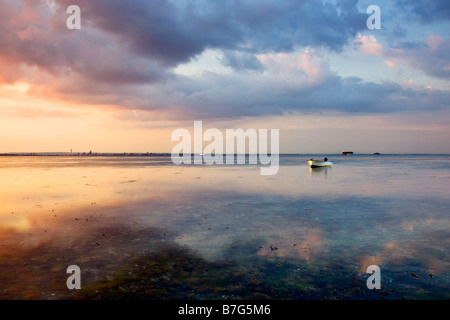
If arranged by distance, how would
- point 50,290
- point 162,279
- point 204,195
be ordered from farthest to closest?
point 204,195
point 162,279
point 50,290

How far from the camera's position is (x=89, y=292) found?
7.29m

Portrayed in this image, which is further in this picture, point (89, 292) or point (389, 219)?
point (389, 219)

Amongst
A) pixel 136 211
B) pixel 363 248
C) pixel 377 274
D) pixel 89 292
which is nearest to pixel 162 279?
pixel 89 292

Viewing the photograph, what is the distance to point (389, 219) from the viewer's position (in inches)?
627

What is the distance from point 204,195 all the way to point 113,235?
42.9 feet

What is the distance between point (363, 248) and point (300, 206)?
8.88m

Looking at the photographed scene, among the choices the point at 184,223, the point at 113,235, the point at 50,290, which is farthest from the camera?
the point at 184,223

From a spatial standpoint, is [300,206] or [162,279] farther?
[300,206]

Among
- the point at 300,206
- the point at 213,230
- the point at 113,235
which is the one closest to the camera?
the point at 113,235

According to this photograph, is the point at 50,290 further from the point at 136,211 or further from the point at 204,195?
the point at 204,195

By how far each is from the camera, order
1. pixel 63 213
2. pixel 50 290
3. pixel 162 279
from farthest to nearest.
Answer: pixel 63 213, pixel 162 279, pixel 50 290
